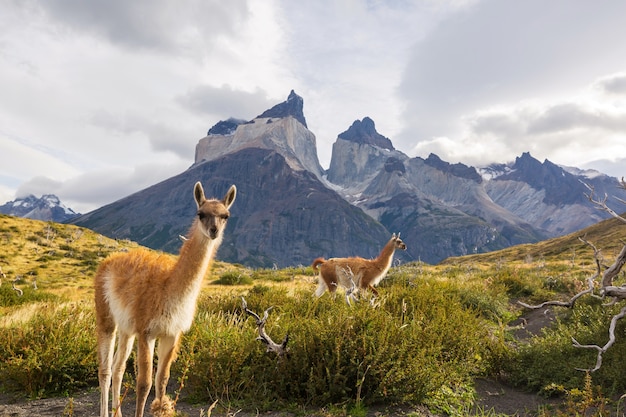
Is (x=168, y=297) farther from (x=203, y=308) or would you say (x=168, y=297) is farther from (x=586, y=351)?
(x=586, y=351)

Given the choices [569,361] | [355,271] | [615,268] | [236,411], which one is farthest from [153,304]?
[355,271]

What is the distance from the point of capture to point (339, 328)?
5.70 meters

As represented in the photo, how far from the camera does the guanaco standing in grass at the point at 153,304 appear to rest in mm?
4535

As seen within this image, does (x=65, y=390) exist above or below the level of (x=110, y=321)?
below

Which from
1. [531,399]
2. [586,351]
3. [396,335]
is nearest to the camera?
[396,335]

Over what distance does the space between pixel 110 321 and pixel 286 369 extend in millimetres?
2594

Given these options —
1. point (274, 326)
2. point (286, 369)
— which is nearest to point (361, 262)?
point (274, 326)

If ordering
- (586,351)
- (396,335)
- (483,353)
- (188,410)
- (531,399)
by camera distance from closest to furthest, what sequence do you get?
1. (188,410)
2. (396,335)
3. (531,399)
4. (586,351)
5. (483,353)

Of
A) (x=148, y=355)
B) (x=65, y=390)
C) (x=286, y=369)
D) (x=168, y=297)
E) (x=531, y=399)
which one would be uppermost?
(x=168, y=297)

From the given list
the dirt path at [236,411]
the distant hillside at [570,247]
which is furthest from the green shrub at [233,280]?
the distant hillside at [570,247]

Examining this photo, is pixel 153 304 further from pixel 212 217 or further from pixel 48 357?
pixel 48 357

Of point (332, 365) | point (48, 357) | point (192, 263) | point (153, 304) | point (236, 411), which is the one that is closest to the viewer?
point (153, 304)

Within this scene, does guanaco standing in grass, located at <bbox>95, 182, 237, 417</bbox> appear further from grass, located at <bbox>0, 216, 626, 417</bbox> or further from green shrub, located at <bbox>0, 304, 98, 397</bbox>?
green shrub, located at <bbox>0, 304, 98, 397</bbox>

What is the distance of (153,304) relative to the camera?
464 centimetres
